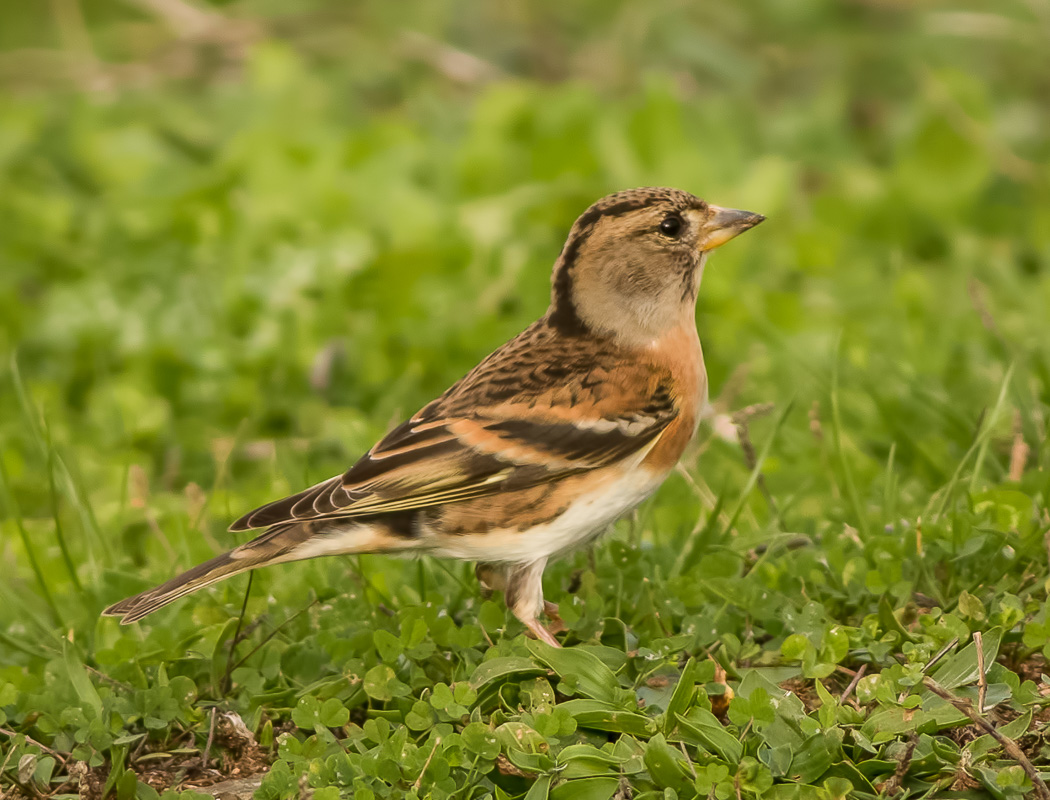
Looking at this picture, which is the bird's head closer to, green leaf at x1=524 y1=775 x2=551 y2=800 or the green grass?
the green grass

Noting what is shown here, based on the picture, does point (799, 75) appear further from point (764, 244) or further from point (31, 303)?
point (31, 303)

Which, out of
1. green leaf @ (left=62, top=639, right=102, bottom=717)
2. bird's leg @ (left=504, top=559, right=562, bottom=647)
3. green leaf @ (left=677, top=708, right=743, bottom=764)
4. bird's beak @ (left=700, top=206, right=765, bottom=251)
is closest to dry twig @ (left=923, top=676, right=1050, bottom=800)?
green leaf @ (left=677, top=708, right=743, bottom=764)

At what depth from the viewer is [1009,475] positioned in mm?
4680

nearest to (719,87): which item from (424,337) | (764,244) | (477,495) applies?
(764,244)

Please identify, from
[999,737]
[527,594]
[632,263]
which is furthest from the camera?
[632,263]

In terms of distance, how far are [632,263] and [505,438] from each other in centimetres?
81

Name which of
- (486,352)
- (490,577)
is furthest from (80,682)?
(486,352)

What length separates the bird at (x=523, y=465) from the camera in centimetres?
388

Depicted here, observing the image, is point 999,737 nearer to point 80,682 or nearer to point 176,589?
point 176,589

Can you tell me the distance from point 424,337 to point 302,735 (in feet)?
11.2

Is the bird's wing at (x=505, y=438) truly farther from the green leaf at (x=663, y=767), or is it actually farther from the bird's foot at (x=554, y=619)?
the green leaf at (x=663, y=767)

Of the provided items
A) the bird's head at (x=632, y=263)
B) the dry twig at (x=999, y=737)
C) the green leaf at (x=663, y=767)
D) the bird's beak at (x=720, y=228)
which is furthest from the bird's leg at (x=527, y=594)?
the bird's beak at (x=720, y=228)

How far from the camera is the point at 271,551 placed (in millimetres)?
3834

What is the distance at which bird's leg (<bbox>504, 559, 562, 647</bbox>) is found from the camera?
12.9 feet
